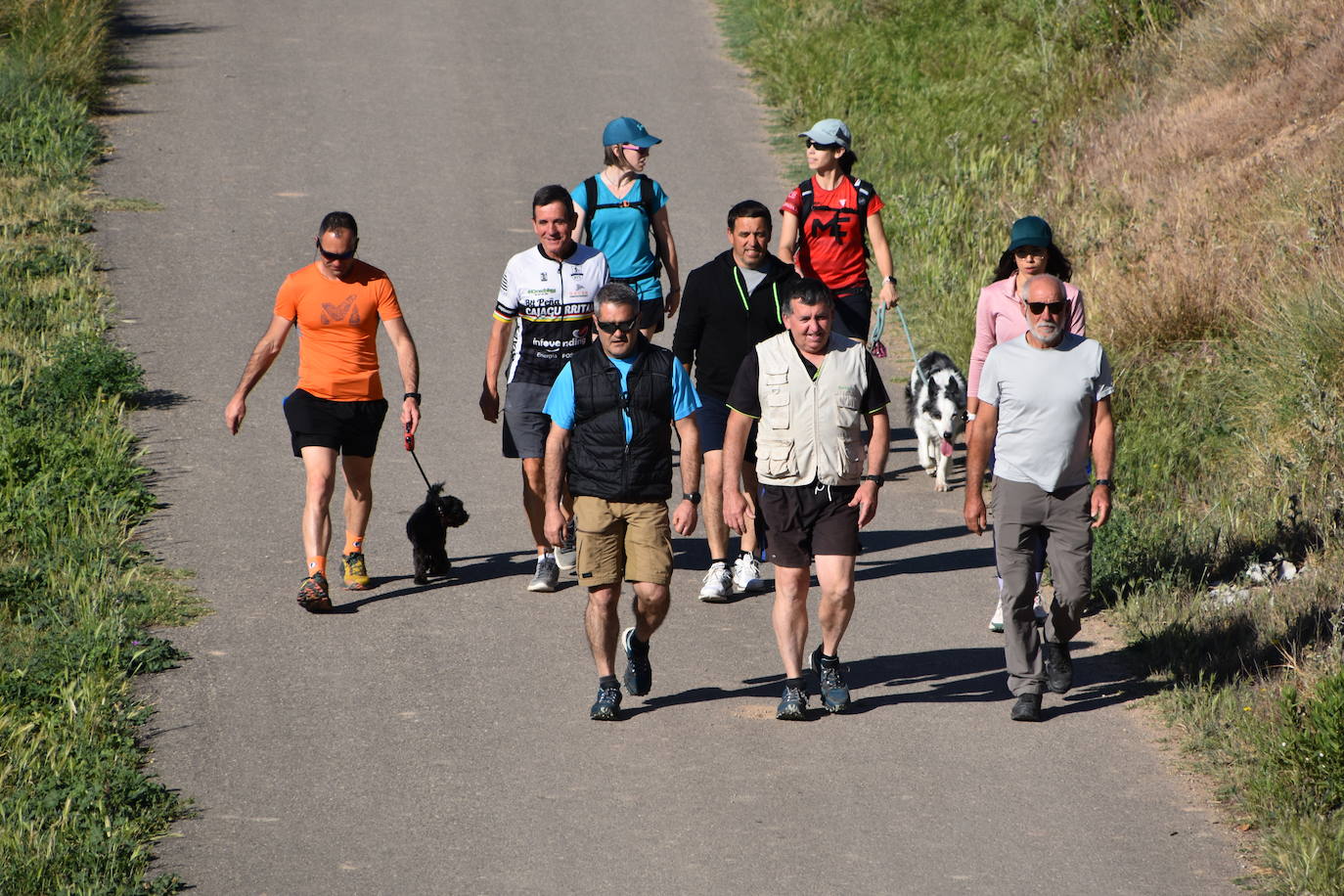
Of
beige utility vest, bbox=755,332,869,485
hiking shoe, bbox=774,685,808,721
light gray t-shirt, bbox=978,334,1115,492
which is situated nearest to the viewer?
light gray t-shirt, bbox=978,334,1115,492

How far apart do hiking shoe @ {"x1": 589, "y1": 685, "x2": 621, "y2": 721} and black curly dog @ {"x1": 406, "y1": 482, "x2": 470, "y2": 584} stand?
2129 millimetres

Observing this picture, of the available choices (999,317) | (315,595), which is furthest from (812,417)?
(315,595)

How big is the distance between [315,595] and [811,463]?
2.99m

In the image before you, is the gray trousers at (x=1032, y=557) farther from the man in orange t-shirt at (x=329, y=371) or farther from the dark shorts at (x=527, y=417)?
the man in orange t-shirt at (x=329, y=371)

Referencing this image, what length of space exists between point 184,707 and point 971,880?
12.2 feet

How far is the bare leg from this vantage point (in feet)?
23.5

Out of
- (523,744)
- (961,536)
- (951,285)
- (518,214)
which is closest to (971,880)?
(523,744)

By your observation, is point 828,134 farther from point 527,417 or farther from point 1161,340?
point 1161,340

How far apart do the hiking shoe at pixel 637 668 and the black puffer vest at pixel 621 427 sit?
0.74 metres

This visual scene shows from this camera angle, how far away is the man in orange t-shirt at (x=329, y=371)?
28.2ft

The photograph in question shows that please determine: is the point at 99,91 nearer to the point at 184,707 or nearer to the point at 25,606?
the point at 25,606

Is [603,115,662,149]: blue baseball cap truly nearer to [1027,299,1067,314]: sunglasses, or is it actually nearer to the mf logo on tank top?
the mf logo on tank top

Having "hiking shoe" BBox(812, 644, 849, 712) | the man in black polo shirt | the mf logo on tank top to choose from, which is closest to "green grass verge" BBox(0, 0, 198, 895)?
the mf logo on tank top

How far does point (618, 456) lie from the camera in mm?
7195
